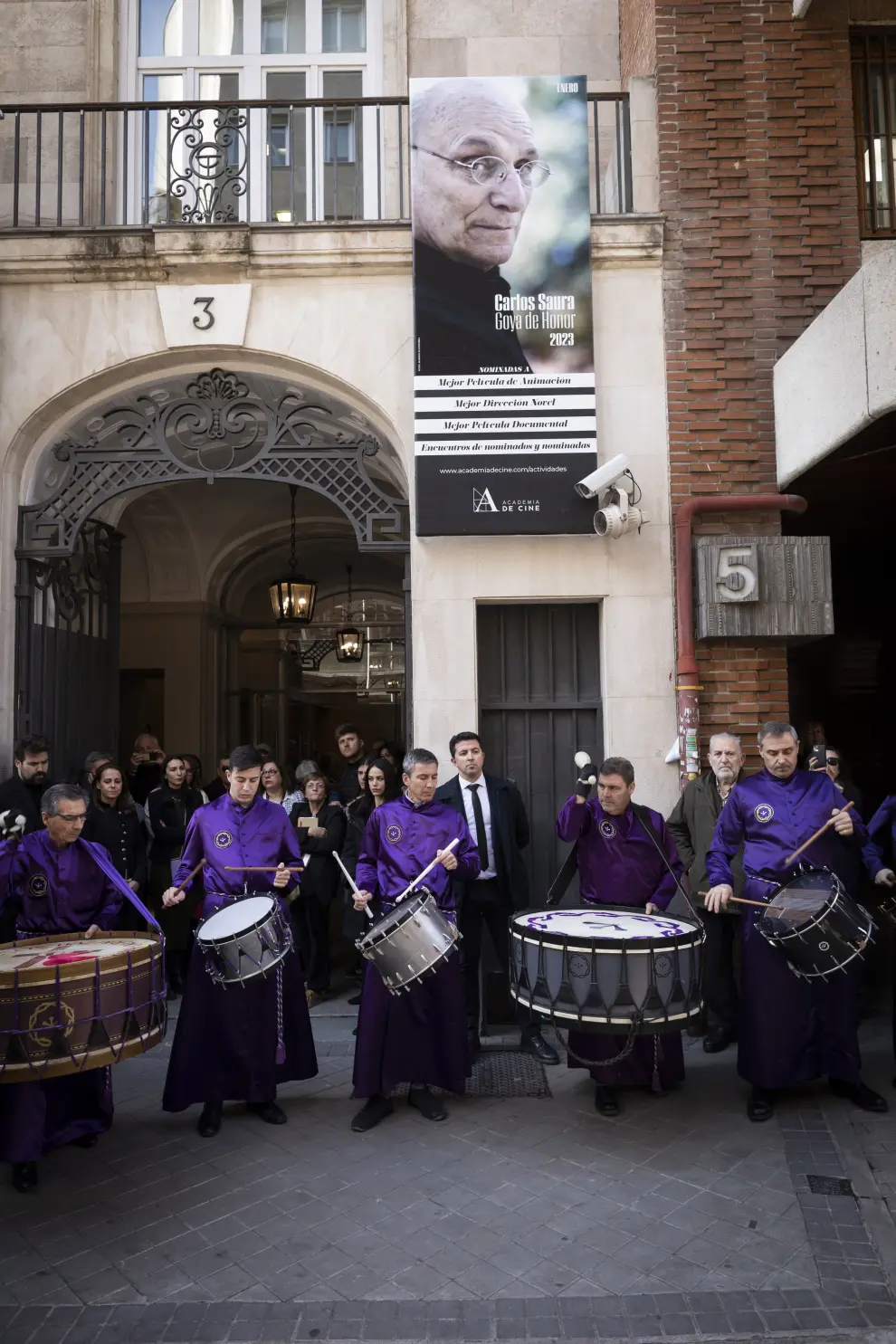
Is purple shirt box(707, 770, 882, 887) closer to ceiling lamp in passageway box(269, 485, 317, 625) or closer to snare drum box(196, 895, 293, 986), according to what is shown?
snare drum box(196, 895, 293, 986)

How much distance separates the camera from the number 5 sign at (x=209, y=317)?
7.28m

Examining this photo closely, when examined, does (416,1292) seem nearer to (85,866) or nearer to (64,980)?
(64,980)

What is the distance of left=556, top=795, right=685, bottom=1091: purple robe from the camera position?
520 centimetres

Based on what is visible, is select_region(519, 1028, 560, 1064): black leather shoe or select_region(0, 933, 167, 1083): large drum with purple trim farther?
select_region(519, 1028, 560, 1064): black leather shoe

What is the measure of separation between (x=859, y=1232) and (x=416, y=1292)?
1.77 metres

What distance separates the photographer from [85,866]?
192 inches

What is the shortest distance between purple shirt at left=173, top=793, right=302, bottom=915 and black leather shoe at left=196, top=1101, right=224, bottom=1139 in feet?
3.15

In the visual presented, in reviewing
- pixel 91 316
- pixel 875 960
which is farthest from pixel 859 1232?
pixel 91 316

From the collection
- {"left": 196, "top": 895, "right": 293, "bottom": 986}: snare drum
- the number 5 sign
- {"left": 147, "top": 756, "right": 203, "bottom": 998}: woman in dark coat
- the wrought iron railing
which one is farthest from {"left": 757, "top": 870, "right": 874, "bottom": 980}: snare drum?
the wrought iron railing

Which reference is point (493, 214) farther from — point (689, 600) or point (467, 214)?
point (689, 600)

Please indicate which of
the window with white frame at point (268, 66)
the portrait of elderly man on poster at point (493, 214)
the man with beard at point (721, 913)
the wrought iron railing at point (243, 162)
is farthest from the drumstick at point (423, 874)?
the window with white frame at point (268, 66)

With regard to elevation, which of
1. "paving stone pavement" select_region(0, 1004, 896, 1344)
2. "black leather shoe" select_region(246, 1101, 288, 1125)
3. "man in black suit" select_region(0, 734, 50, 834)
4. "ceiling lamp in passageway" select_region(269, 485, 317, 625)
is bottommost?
"paving stone pavement" select_region(0, 1004, 896, 1344)

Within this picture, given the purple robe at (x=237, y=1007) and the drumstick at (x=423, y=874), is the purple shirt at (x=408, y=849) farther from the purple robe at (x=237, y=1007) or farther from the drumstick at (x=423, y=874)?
the purple robe at (x=237, y=1007)

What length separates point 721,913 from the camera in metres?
6.04
